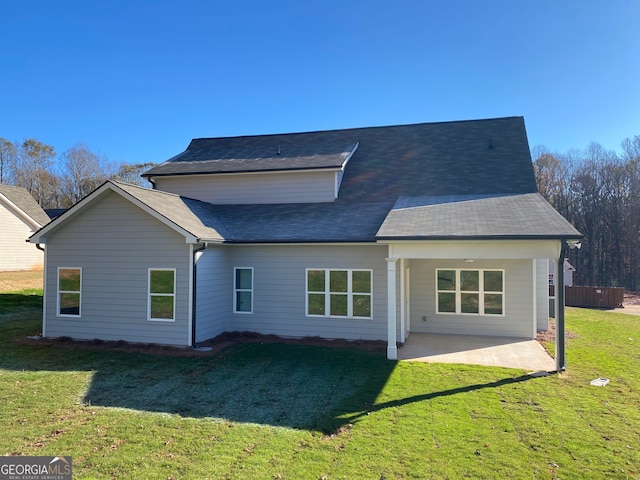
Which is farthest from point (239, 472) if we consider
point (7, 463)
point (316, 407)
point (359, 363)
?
point (359, 363)

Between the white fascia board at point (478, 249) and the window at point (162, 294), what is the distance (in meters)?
6.33

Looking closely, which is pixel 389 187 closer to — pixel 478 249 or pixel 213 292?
pixel 478 249

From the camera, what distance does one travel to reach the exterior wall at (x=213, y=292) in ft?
36.8

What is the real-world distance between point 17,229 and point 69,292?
19061 millimetres

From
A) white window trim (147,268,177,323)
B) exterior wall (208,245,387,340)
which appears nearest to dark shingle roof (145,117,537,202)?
exterior wall (208,245,387,340)

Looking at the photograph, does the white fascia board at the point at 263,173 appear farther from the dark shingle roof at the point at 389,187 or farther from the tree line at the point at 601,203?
the tree line at the point at 601,203

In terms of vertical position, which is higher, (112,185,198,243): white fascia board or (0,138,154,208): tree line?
(0,138,154,208): tree line

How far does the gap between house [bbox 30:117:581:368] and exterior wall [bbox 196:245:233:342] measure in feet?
0.17

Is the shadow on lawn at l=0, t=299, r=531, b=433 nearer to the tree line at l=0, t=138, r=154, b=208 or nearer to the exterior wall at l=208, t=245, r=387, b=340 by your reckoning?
the exterior wall at l=208, t=245, r=387, b=340

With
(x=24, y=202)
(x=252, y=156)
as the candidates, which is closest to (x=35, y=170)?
(x=24, y=202)

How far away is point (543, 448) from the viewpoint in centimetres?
535

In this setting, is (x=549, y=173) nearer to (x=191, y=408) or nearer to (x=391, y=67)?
(x=391, y=67)

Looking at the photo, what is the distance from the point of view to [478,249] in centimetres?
917

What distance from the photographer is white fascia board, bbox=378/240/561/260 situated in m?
8.80
